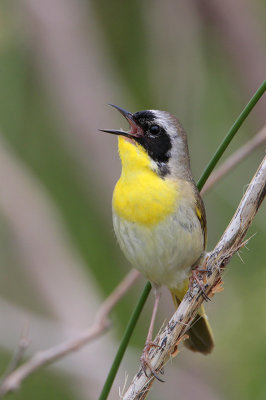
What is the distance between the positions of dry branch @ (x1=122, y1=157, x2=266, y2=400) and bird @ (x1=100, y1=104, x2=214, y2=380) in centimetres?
67

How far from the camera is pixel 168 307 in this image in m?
4.54

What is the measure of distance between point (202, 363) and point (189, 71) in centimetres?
200

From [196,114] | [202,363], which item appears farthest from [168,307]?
[196,114]

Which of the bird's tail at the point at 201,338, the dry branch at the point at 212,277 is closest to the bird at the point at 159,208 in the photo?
the bird's tail at the point at 201,338

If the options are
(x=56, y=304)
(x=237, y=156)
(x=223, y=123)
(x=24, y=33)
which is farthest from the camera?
(x=24, y=33)

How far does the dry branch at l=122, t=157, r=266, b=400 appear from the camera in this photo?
221 centimetres

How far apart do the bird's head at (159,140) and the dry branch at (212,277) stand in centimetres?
98

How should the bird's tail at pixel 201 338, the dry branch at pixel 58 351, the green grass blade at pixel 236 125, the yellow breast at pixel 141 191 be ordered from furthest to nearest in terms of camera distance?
the bird's tail at pixel 201 338 → the yellow breast at pixel 141 191 → the dry branch at pixel 58 351 → the green grass blade at pixel 236 125

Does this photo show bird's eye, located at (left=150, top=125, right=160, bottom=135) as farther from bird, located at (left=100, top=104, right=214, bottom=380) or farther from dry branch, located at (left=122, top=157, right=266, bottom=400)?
dry branch, located at (left=122, top=157, right=266, bottom=400)

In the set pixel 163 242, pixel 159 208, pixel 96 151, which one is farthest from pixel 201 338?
pixel 96 151

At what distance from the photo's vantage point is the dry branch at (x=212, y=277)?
2207mm

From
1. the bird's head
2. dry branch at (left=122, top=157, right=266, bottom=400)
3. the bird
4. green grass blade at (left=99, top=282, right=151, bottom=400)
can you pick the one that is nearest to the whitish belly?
the bird

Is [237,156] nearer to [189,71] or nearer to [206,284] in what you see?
[206,284]

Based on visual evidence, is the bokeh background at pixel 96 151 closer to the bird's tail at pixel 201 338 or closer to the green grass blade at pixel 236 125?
the bird's tail at pixel 201 338
